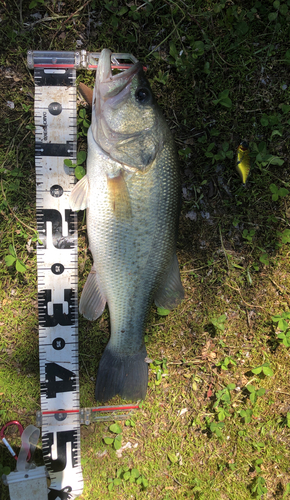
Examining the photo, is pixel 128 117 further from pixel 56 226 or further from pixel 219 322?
pixel 219 322

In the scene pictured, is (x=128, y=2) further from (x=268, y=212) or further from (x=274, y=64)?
(x=268, y=212)

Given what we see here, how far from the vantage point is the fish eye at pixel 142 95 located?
1.82 meters

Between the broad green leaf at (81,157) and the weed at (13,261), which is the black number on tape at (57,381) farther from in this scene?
the broad green leaf at (81,157)

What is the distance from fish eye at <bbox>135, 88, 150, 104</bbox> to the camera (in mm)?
1817

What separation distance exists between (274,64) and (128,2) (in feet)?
4.37

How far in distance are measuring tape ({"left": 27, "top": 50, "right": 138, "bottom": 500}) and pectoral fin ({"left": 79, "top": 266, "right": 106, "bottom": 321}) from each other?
180 millimetres

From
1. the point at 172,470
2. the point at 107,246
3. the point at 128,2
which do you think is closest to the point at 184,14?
the point at 128,2

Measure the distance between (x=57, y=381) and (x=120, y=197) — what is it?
63.5 inches

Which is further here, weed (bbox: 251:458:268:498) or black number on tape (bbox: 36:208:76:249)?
weed (bbox: 251:458:268:498)

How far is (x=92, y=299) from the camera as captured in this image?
2.19 metres

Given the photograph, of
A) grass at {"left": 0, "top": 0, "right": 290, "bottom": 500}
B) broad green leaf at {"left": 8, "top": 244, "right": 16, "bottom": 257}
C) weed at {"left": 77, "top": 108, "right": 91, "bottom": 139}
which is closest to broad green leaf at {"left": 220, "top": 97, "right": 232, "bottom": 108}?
grass at {"left": 0, "top": 0, "right": 290, "bottom": 500}

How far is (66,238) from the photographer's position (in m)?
2.30

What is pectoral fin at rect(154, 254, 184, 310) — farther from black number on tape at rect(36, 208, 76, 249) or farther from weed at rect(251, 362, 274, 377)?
weed at rect(251, 362, 274, 377)

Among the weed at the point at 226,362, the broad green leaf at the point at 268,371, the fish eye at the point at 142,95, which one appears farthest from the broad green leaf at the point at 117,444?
the fish eye at the point at 142,95
